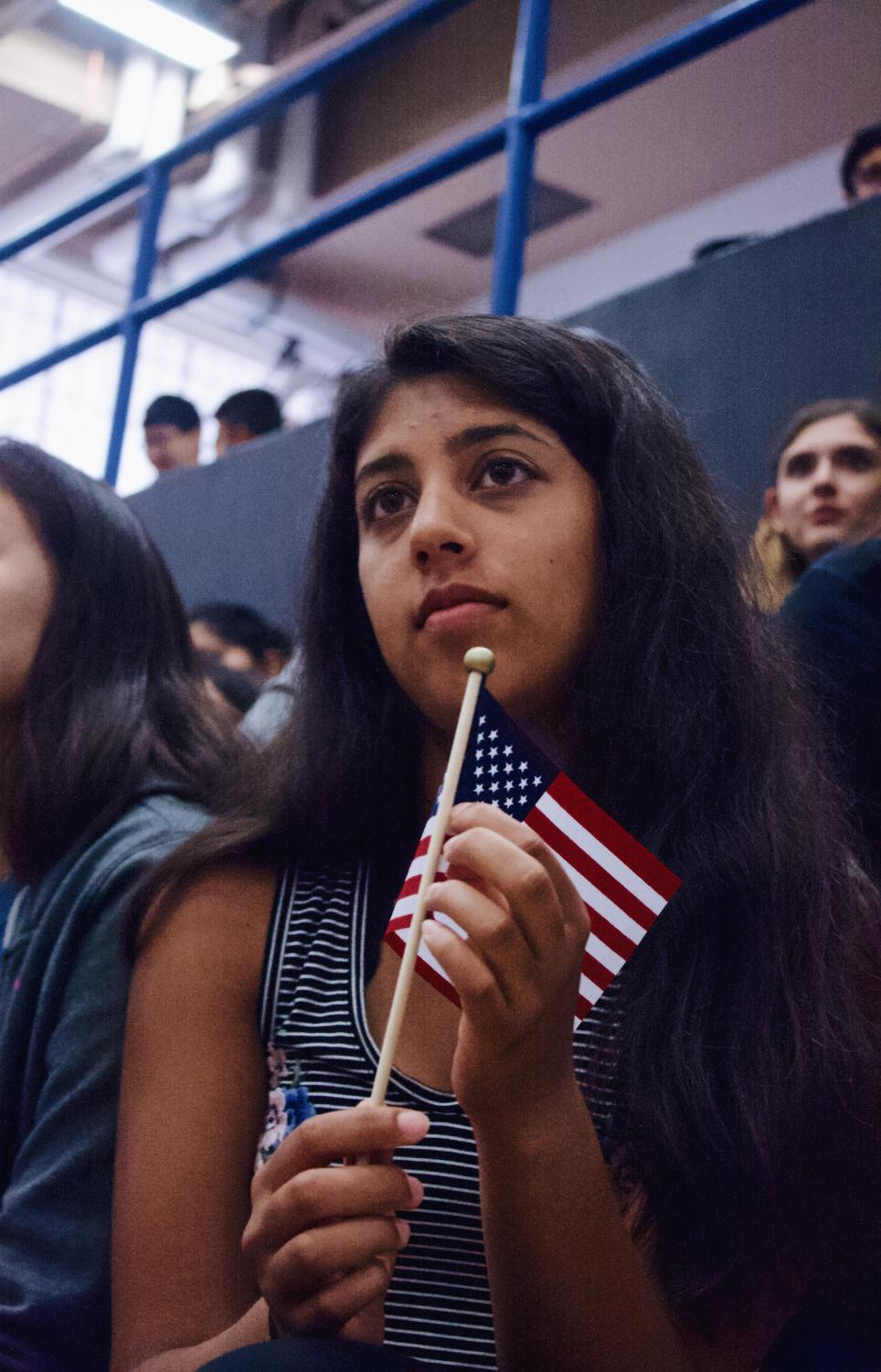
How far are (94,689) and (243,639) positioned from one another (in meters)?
1.58

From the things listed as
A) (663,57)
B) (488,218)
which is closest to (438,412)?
(663,57)

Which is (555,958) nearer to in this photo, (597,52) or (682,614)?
(682,614)

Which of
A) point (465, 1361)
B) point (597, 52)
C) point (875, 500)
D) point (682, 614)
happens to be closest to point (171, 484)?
point (875, 500)

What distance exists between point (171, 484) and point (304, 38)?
420 centimetres

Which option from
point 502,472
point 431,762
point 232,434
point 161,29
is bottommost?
point 431,762

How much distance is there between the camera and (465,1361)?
3.47ft

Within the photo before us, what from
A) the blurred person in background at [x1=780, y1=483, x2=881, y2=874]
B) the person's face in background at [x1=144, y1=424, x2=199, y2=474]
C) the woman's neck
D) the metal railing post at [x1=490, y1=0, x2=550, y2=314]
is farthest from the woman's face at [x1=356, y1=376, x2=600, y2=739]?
the person's face in background at [x1=144, y1=424, x2=199, y2=474]

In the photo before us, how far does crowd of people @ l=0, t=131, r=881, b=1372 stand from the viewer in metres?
0.90

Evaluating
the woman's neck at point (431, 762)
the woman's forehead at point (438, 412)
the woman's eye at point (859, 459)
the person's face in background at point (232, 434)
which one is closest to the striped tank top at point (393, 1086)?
the woman's neck at point (431, 762)

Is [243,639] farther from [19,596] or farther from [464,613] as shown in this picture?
[464,613]

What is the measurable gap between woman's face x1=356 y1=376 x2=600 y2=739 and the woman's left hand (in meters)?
0.33

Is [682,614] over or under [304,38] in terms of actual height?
under

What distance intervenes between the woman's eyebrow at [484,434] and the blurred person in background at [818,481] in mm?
1045

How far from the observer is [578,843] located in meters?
1.03
